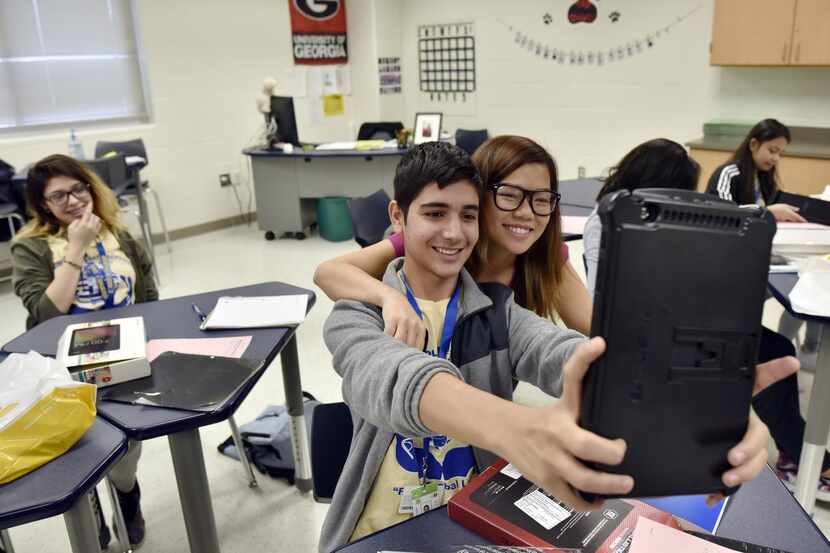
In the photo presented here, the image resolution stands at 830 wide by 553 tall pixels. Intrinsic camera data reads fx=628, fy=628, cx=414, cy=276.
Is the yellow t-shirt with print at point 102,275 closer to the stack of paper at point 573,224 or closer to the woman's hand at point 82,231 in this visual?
the woman's hand at point 82,231

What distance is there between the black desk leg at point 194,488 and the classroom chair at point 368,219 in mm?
1380

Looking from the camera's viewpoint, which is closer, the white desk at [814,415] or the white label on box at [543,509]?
the white label on box at [543,509]

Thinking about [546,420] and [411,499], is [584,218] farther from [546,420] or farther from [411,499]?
[546,420]

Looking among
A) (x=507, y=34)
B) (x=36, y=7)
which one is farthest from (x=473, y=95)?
(x=36, y=7)

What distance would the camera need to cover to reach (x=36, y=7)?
180 inches

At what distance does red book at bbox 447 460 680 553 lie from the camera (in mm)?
875

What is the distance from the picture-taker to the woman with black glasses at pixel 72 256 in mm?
2020

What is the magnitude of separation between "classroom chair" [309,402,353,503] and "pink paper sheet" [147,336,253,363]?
0.32m

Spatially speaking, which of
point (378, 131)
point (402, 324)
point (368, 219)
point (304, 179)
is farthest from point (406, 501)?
point (378, 131)

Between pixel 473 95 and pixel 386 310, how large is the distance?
19.3ft

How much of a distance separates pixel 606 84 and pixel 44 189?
4.84 m

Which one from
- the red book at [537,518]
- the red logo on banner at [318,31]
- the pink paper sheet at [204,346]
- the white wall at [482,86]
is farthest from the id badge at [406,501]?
the red logo on banner at [318,31]

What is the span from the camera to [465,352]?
117cm

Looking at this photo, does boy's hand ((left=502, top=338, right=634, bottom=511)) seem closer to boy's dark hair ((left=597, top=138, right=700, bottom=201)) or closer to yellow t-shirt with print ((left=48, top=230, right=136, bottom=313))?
boy's dark hair ((left=597, top=138, right=700, bottom=201))
